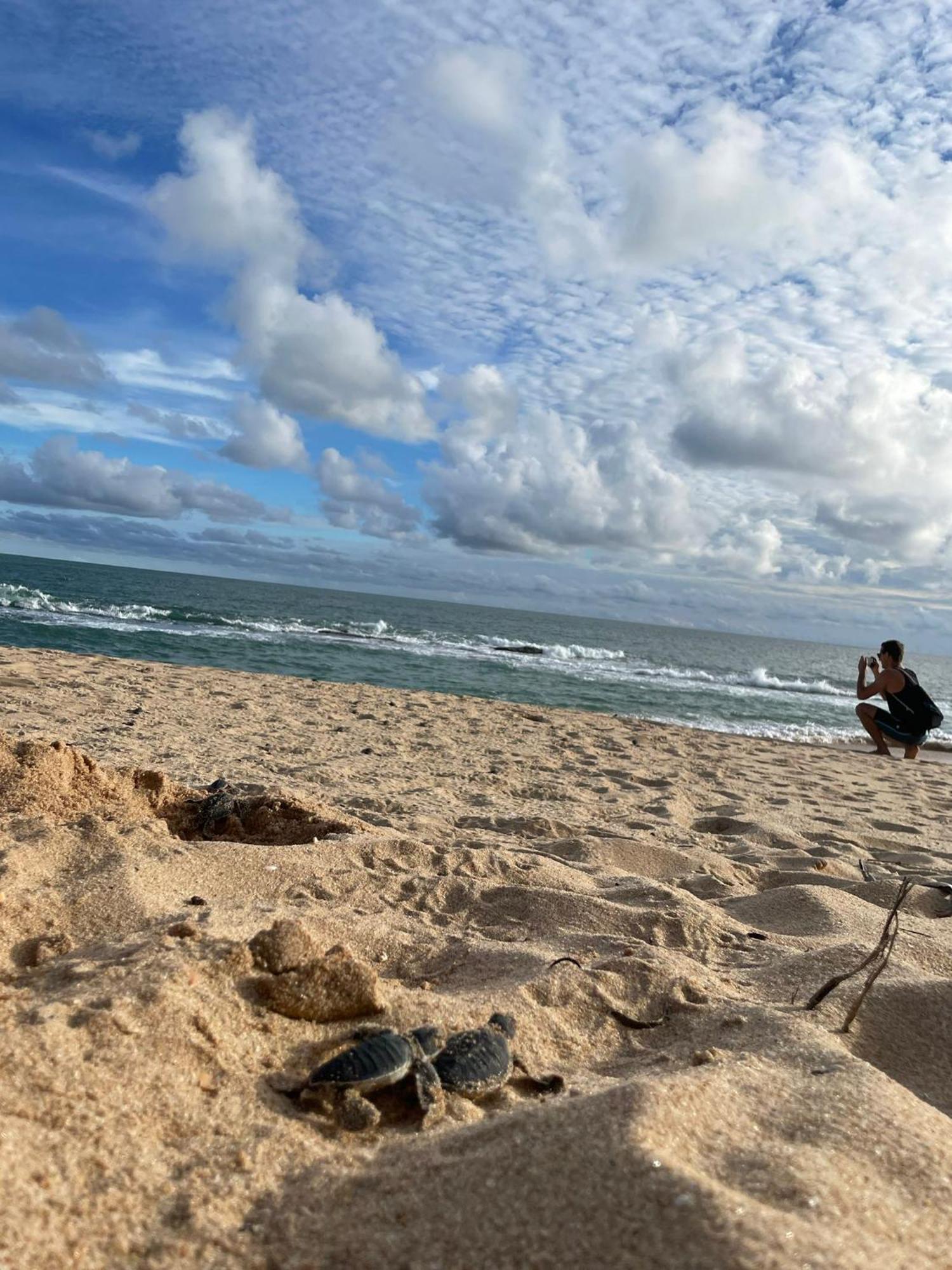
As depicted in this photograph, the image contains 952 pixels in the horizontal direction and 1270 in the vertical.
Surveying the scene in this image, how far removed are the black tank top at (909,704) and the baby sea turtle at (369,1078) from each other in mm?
10410

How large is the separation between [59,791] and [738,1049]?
3.56m

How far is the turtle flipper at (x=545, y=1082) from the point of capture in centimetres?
219

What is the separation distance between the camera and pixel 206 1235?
153 centimetres

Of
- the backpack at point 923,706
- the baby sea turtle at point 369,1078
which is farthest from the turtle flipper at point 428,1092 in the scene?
the backpack at point 923,706

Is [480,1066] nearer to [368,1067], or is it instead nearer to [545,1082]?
[545,1082]

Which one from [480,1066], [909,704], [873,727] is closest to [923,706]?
[909,704]

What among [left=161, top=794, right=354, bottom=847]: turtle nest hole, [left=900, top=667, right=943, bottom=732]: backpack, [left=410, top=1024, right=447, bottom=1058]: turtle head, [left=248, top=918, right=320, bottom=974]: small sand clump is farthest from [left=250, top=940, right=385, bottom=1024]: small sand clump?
[left=900, top=667, right=943, bottom=732]: backpack

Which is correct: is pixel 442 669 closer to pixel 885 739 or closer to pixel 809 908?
pixel 885 739

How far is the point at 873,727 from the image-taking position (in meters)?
11.9

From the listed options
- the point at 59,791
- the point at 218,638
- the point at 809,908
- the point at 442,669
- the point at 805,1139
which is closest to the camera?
the point at 805,1139

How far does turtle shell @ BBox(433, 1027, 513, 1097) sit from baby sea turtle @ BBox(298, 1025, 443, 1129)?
0.14 ft

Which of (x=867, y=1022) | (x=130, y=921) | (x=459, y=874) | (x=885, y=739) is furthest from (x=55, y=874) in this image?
(x=885, y=739)

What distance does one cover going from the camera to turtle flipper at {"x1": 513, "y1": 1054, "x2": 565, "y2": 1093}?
219 centimetres

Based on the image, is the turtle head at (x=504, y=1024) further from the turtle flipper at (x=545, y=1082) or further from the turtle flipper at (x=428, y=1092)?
the turtle flipper at (x=428, y=1092)
